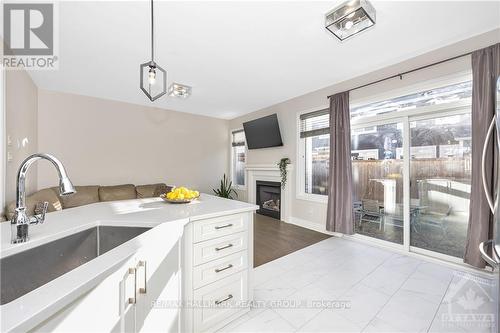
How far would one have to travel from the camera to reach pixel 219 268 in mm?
1541

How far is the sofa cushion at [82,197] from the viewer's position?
3.69 m

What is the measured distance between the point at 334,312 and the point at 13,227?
7.13 ft

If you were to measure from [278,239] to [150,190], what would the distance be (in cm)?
293

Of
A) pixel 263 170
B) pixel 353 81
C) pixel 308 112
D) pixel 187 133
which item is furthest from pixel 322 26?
pixel 187 133

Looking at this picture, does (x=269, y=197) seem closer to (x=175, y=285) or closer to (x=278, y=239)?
(x=278, y=239)

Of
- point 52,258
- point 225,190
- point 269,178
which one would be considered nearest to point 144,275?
point 52,258

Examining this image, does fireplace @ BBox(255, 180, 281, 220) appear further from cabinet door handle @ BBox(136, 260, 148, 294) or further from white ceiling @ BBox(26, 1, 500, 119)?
cabinet door handle @ BBox(136, 260, 148, 294)

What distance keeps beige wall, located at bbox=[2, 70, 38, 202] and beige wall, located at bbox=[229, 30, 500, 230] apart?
4.04m

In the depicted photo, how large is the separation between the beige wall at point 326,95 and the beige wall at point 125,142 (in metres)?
1.14

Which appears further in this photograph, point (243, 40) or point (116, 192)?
point (116, 192)

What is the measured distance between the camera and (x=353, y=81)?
11.0ft

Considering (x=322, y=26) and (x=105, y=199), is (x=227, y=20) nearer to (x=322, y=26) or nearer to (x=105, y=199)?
(x=322, y=26)

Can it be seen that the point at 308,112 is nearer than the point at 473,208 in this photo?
No

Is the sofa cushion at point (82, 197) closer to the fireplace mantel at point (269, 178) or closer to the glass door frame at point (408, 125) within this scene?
the fireplace mantel at point (269, 178)
